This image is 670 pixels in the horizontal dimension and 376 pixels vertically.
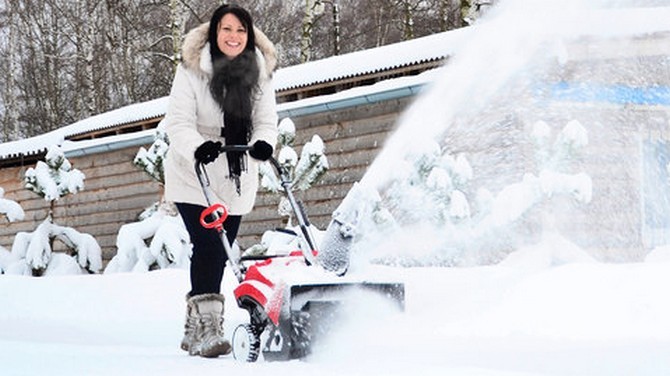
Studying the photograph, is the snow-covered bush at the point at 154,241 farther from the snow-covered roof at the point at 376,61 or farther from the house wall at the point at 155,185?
the house wall at the point at 155,185

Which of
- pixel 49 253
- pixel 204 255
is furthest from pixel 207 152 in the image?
pixel 49 253

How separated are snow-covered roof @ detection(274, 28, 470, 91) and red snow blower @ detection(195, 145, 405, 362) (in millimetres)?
7848

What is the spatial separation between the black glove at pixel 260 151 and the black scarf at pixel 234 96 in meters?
0.14

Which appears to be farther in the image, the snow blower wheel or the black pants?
the black pants

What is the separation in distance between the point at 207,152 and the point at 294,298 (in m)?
0.82

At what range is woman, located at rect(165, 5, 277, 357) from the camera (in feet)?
15.2

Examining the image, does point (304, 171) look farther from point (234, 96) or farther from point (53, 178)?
point (234, 96)

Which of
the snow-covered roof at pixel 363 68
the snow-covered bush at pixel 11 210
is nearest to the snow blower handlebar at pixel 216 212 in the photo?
the snow-covered roof at pixel 363 68

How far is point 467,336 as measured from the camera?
4.43m

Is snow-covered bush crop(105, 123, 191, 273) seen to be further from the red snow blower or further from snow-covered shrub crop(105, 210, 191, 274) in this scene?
the red snow blower

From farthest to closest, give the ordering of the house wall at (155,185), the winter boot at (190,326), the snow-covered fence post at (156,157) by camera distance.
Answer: the house wall at (155,185)
the snow-covered fence post at (156,157)
the winter boot at (190,326)

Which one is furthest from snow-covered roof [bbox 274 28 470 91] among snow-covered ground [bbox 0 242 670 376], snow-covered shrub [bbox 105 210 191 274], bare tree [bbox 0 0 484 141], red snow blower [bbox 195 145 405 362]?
bare tree [bbox 0 0 484 141]

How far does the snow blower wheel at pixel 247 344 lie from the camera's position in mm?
4227

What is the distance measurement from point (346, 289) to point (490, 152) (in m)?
8.40
